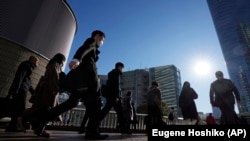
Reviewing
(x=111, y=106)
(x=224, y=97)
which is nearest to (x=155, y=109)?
(x=111, y=106)

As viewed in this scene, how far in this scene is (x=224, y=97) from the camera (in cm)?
454

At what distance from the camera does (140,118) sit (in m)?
11.7

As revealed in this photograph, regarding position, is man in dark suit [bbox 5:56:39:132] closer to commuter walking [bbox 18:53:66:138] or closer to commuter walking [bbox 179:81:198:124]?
commuter walking [bbox 18:53:66:138]

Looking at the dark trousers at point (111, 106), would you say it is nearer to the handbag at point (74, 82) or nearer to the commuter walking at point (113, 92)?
the commuter walking at point (113, 92)

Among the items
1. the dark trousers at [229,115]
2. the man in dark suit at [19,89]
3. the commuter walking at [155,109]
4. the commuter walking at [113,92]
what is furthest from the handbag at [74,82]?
the dark trousers at [229,115]

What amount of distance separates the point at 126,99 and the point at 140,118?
185 inches

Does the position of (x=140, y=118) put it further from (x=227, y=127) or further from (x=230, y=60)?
(x=230, y=60)

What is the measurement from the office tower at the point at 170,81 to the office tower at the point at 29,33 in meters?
108

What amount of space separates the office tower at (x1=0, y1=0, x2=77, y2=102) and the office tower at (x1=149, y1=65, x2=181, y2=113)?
108m

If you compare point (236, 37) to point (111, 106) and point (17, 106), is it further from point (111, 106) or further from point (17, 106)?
point (17, 106)

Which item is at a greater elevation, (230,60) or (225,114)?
(230,60)

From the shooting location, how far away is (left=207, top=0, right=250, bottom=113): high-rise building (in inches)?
4173

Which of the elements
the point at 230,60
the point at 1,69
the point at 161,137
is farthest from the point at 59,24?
the point at 230,60

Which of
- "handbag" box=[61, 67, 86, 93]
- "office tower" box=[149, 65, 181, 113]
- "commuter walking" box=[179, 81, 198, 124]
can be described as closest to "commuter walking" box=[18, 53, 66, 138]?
"handbag" box=[61, 67, 86, 93]
